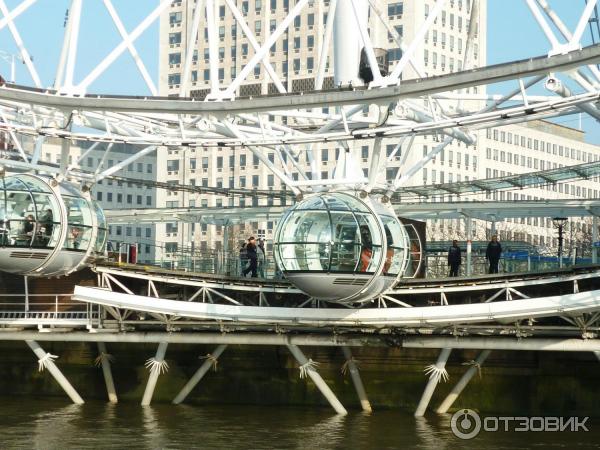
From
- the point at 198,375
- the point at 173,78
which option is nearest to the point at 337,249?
the point at 198,375

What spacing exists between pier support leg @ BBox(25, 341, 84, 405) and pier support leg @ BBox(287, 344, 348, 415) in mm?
8472

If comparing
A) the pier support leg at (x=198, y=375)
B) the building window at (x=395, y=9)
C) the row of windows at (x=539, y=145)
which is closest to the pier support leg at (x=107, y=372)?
the pier support leg at (x=198, y=375)

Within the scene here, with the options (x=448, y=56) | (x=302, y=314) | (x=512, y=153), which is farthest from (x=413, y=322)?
(x=512, y=153)

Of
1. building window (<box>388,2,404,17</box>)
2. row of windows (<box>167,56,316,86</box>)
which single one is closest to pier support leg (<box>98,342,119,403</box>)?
building window (<box>388,2,404,17</box>)

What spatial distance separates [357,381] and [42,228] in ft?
36.8

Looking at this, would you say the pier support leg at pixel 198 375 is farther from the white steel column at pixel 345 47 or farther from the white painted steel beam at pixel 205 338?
the white steel column at pixel 345 47

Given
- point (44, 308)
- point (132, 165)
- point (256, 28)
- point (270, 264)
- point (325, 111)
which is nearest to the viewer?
point (44, 308)

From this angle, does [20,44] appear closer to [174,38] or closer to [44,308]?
[44,308]

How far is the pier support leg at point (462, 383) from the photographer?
139 feet

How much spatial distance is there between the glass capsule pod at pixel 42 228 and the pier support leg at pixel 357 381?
9243 millimetres

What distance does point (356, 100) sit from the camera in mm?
38688

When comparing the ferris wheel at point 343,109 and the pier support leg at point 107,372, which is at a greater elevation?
the ferris wheel at point 343,109

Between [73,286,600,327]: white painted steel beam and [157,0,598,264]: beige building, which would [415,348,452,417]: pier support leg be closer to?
[73,286,600,327]: white painted steel beam

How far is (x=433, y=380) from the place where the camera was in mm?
42000
